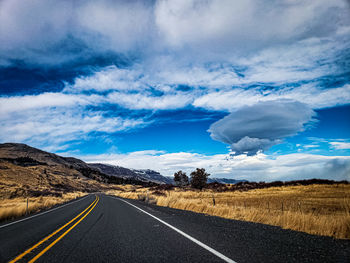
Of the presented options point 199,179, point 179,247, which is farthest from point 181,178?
point 179,247

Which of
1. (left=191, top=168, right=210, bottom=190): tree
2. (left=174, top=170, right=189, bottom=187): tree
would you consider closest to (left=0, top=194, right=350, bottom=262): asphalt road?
(left=191, top=168, right=210, bottom=190): tree

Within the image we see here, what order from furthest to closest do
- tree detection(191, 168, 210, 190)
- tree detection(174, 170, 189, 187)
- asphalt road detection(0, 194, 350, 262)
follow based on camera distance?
tree detection(174, 170, 189, 187) → tree detection(191, 168, 210, 190) → asphalt road detection(0, 194, 350, 262)

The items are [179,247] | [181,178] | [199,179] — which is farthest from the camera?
[181,178]

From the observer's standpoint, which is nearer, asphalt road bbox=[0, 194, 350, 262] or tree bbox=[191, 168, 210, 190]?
asphalt road bbox=[0, 194, 350, 262]

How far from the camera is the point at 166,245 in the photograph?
18.2 feet

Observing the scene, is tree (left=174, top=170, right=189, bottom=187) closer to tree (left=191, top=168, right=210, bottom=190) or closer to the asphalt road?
tree (left=191, top=168, right=210, bottom=190)

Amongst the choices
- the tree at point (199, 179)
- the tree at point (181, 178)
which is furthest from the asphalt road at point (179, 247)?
the tree at point (181, 178)

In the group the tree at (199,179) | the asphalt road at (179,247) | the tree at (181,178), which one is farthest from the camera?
the tree at (181,178)

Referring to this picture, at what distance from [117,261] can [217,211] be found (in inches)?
385

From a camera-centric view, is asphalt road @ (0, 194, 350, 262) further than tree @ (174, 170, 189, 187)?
No

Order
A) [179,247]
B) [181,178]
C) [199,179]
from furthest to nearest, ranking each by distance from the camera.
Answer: [181,178] < [199,179] < [179,247]

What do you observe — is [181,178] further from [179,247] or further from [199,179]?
[179,247]

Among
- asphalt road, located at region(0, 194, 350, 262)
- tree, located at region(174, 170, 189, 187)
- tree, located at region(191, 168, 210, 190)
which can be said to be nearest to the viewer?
asphalt road, located at region(0, 194, 350, 262)

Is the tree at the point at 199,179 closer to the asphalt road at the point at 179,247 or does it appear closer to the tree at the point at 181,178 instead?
the tree at the point at 181,178
